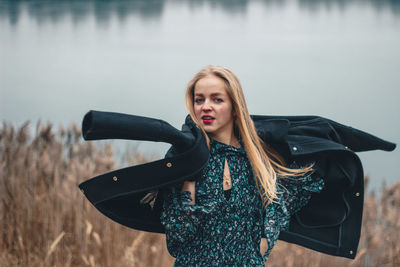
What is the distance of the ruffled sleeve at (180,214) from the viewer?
1.85 meters

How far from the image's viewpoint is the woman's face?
1.98m

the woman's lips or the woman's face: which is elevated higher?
the woman's face

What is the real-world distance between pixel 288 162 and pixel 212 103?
49 centimetres

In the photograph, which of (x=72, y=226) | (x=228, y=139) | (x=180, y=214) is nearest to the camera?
(x=180, y=214)

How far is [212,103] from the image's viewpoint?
6.53 ft

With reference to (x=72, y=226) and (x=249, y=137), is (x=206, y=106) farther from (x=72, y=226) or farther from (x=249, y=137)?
(x=72, y=226)

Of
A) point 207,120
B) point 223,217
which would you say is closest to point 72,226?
point 223,217

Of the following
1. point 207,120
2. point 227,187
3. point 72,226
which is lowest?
point 72,226

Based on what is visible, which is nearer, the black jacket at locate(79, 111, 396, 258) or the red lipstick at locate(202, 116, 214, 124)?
the black jacket at locate(79, 111, 396, 258)

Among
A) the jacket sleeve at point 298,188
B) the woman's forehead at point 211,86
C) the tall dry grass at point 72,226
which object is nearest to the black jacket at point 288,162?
the jacket sleeve at point 298,188

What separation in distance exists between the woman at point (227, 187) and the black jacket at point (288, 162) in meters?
0.09

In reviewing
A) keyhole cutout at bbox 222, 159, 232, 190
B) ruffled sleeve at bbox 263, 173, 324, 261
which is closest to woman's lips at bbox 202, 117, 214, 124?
keyhole cutout at bbox 222, 159, 232, 190

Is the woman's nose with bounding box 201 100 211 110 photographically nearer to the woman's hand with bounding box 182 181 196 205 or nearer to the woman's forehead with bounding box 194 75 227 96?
the woman's forehead with bounding box 194 75 227 96

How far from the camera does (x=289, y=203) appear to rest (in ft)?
7.19
